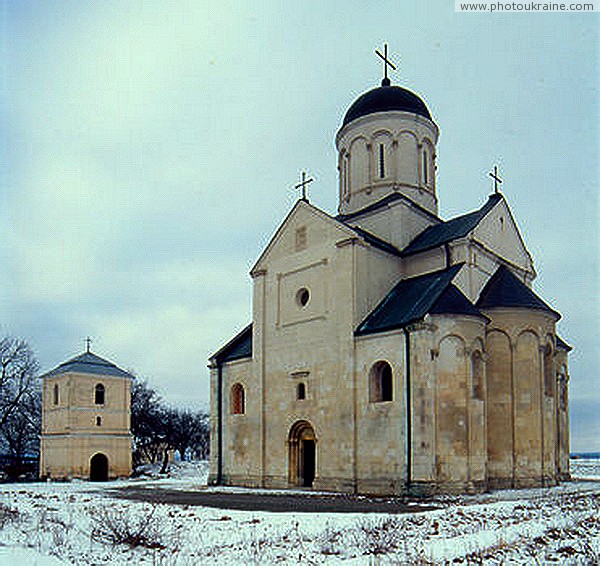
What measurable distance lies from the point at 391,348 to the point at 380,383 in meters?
1.67

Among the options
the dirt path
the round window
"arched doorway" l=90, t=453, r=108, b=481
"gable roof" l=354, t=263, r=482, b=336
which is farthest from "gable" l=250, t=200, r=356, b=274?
"arched doorway" l=90, t=453, r=108, b=481

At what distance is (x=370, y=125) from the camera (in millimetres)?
31688

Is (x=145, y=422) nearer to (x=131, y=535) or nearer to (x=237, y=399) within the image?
(x=237, y=399)

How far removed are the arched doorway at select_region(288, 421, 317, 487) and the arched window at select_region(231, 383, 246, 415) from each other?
441 centimetres

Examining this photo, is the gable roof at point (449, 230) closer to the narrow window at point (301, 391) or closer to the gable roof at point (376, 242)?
the gable roof at point (376, 242)

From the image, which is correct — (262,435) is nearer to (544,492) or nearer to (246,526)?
(544,492)

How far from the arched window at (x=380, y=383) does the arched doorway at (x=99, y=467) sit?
2347 centimetres

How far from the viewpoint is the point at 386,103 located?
3167 centimetres

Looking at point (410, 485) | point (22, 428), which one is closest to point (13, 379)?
point (22, 428)

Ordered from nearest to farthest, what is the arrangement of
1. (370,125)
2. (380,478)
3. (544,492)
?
(544,492) → (380,478) → (370,125)

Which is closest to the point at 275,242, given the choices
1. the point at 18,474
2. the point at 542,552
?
the point at 542,552

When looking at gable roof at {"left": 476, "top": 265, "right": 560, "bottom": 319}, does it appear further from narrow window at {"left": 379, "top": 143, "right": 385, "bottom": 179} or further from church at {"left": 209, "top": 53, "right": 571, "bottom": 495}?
narrow window at {"left": 379, "top": 143, "right": 385, "bottom": 179}

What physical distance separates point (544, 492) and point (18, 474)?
36736 millimetres

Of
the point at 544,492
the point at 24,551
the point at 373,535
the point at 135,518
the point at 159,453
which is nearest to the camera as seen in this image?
the point at 24,551
